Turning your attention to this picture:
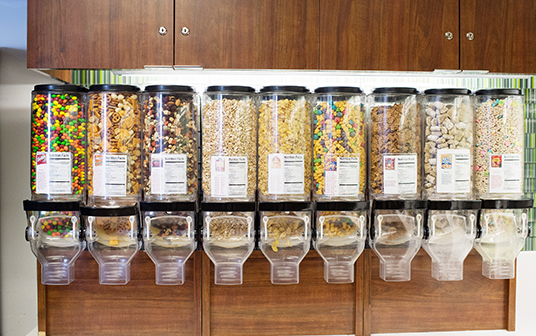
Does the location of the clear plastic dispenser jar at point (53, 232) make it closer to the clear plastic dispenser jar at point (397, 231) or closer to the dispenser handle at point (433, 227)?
the clear plastic dispenser jar at point (397, 231)

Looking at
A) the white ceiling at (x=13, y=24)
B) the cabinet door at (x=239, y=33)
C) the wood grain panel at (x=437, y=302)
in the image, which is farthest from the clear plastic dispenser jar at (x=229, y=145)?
the white ceiling at (x=13, y=24)

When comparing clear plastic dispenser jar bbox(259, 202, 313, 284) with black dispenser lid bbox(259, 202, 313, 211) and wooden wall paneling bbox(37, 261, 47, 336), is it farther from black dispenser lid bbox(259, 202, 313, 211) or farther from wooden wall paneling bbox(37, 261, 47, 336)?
wooden wall paneling bbox(37, 261, 47, 336)

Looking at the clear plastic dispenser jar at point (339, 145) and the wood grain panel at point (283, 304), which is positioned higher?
the clear plastic dispenser jar at point (339, 145)

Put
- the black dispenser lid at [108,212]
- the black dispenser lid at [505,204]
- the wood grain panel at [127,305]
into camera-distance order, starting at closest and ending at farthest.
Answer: the black dispenser lid at [108,212]
the black dispenser lid at [505,204]
the wood grain panel at [127,305]

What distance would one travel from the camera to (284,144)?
1.18m

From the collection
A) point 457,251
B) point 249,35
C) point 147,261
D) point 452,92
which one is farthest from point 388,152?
point 147,261

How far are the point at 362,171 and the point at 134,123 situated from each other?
76 centimetres

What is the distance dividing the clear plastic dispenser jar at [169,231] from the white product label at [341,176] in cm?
44

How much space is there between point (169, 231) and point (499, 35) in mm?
1325

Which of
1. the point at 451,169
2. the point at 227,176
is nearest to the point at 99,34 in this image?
the point at 227,176

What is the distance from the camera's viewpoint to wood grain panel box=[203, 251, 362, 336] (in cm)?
139

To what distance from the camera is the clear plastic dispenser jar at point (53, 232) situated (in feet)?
3.82

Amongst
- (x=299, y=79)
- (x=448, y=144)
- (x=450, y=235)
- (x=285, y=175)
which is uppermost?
(x=299, y=79)

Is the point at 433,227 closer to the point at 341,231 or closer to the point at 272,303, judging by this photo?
the point at 341,231
